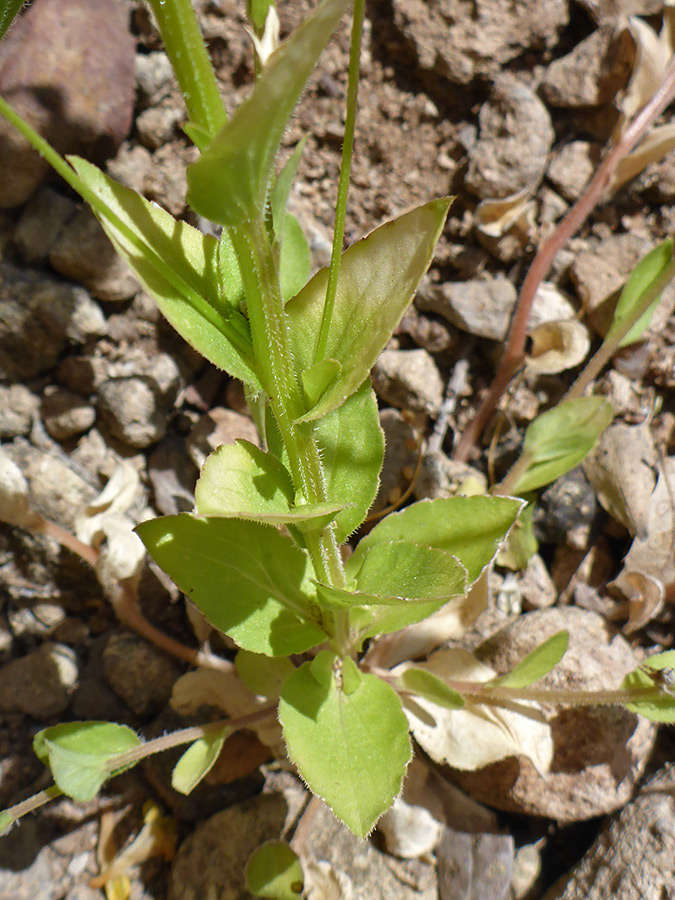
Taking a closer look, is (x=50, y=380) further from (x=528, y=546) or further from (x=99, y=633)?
(x=528, y=546)

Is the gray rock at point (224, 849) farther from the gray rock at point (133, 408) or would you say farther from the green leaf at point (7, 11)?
the green leaf at point (7, 11)

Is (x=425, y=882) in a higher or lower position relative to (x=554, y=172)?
lower

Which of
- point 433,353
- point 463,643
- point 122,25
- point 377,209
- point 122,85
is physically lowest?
point 463,643

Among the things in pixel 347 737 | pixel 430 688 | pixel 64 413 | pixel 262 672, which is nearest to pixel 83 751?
pixel 262 672

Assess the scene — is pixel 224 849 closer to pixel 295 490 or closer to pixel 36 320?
pixel 295 490

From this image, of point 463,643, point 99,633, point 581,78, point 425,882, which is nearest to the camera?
point 425,882

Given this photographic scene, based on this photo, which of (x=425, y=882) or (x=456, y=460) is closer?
(x=425, y=882)

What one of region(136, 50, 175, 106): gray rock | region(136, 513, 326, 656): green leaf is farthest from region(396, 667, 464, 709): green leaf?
region(136, 50, 175, 106): gray rock

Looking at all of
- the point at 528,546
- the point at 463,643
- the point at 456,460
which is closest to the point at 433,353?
the point at 456,460

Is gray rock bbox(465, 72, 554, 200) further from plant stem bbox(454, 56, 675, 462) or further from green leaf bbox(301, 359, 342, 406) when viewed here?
green leaf bbox(301, 359, 342, 406)
